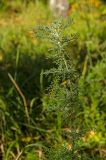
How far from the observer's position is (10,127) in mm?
3291

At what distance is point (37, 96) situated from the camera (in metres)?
3.74

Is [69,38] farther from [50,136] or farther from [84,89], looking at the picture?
[84,89]

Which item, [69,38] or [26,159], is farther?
[26,159]

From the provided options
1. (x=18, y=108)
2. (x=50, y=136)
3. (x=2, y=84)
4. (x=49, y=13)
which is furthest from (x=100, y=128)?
(x=49, y=13)

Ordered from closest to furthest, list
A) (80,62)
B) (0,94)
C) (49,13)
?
(0,94)
(80,62)
(49,13)

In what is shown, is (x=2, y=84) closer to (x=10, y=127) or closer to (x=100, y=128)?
(x=10, y=127)

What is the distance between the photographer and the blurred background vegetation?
10.4 ft

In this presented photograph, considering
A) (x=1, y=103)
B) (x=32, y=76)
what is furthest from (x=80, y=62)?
(x=1, y=103)

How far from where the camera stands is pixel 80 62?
4352 mm

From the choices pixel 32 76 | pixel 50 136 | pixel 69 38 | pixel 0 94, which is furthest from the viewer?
pixel 32 76

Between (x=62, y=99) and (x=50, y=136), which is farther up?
(x=62, y=99)

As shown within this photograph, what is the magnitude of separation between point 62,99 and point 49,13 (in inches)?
184

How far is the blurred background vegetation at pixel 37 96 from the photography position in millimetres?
3182

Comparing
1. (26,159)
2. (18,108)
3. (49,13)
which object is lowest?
(26,159)
